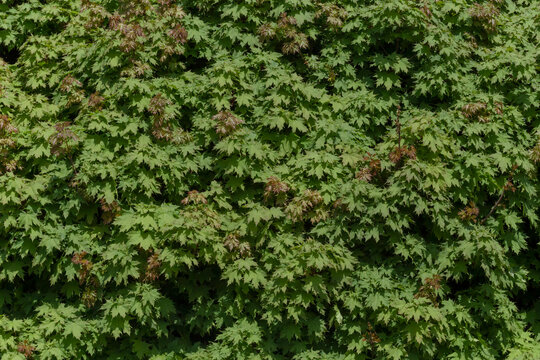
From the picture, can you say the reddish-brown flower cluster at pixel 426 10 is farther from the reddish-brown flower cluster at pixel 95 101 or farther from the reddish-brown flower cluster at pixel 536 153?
the reddish-brown flower cluster at pixel 95 101

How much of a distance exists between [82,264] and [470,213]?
18.9 feet

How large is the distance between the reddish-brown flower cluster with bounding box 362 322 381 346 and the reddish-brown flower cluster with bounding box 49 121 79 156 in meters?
5.09

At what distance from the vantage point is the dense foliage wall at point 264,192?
24.2 ft

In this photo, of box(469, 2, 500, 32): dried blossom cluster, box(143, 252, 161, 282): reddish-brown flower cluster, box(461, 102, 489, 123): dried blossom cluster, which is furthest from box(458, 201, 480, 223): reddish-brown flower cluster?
box(143, 252, 161, 282): reddish-brown flower cluster

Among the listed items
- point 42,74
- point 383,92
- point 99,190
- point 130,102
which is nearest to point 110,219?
point 99,190

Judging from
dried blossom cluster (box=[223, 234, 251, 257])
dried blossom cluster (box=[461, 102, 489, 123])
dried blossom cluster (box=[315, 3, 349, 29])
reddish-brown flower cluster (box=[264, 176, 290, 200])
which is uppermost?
dried blossom cluster (box=[315, 3, 349, 29])

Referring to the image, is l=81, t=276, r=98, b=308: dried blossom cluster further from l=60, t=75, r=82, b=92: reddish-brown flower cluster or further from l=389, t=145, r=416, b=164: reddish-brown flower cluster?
l=389, t=145, r=416, b=164: reddish-brown flower cluster

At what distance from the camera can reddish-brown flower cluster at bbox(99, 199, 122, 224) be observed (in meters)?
7.48

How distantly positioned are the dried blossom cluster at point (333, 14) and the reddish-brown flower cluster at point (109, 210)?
15.2 ft

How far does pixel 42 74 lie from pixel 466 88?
6.99m

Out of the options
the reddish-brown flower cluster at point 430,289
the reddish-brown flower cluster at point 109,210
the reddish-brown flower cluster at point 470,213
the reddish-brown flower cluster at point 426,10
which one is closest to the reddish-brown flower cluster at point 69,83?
the reddish-brown flower cluster at point 109,210

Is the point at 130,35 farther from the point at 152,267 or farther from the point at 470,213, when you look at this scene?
the point at 470,213

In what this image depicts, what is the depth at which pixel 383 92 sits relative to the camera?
8.62m

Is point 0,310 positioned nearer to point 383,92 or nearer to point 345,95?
point 345,95
